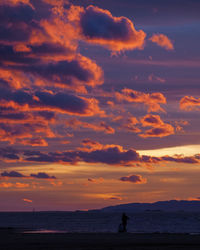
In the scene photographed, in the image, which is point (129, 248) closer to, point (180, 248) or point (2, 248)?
point (180, 248)

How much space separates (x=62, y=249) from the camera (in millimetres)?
30016

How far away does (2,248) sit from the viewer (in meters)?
30.1

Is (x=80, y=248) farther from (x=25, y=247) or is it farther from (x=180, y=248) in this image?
(x=180, y=248)

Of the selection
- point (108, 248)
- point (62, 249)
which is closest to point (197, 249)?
point (108, 248)

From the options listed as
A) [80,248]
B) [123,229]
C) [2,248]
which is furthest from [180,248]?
[123,229]

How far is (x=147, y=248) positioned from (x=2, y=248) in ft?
31.1

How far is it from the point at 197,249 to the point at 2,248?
1260 centimetres

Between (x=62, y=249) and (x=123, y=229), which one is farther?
(x=123, y=229)

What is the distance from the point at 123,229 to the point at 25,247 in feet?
79.0

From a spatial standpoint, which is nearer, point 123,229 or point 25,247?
point 25,247

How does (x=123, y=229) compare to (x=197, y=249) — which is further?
(x=123, y=229)

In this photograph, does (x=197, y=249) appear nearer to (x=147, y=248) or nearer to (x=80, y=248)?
(x=147, y=248)

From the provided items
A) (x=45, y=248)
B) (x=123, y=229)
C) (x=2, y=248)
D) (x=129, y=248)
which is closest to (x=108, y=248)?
(x=129, y=248)

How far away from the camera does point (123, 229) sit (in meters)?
53.8
